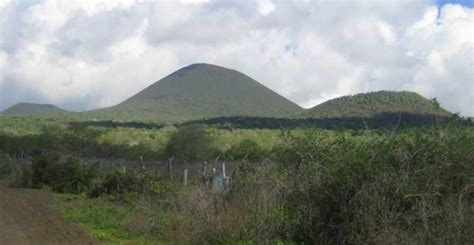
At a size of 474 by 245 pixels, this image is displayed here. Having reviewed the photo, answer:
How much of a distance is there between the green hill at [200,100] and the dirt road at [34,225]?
7869 centimetres

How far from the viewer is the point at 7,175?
40.1 meters

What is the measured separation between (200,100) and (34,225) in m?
106

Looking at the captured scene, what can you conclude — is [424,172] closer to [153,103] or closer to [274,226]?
[274,226]

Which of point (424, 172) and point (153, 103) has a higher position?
point (153, 103)

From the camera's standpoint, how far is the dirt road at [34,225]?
622 inches

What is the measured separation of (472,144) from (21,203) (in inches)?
705

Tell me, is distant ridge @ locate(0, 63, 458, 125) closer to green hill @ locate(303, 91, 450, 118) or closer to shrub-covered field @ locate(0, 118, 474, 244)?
green hill @ locate(303, 91, 450, 118)

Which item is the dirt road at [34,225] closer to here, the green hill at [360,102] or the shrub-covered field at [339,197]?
the shrub-covered field at [339,197]

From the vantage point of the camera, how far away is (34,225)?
18.5 m

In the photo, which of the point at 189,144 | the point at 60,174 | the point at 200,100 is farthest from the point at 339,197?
the point at 200,100

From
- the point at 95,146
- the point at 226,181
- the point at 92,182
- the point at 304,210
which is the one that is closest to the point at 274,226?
the point at 304,210

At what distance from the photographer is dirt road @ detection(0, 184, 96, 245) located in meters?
15.8

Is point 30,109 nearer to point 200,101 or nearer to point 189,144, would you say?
point 200,101

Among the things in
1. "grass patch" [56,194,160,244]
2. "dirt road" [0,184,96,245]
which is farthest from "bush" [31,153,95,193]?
"dirt road" [0,184,96,245]
